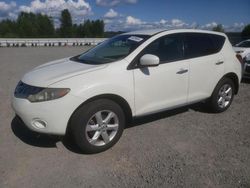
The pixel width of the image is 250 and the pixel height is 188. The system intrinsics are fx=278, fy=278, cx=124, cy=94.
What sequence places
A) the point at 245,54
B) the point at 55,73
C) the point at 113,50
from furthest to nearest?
the point at 245,54 → the point at 113,50 → the point at 55,73

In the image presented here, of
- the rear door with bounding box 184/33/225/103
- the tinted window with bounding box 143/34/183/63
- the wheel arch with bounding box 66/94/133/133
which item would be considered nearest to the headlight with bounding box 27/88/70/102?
the wheel arch with bounding box 66/94/133/133

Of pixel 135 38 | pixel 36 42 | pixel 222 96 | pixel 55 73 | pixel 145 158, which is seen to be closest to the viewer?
pixel 145 158

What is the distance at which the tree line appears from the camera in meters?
67.8

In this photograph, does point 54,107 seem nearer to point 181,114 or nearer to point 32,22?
point 181,114

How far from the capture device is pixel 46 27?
7262cm

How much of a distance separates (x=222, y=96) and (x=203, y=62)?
1046 mm

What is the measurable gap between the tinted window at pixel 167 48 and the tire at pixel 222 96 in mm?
1231

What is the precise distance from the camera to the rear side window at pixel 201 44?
4922 mm

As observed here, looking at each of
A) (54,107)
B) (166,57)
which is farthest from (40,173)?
(166,57)

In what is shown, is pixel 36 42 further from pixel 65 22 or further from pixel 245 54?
pixel 65 22

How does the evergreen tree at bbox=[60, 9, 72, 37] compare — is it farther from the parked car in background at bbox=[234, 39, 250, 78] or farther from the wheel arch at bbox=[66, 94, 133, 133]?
the wheel arch at bbox=[66, 94, 133, 133]

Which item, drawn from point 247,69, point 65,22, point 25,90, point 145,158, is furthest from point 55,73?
point 65,22

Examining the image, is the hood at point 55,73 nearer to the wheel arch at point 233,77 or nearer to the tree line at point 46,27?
the wheel arch at point 233,77

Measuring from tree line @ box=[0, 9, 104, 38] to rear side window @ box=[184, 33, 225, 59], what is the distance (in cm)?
6562
